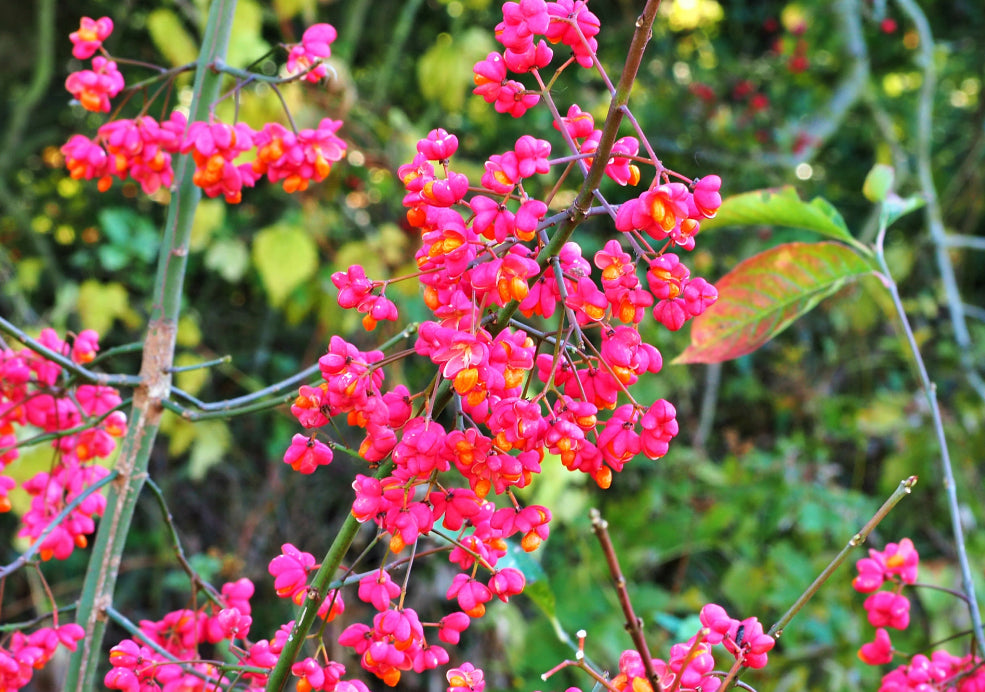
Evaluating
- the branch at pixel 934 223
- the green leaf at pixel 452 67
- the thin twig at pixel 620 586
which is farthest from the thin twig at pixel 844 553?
the green leaf at pixel 452 67

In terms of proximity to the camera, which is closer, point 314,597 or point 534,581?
point 314,597

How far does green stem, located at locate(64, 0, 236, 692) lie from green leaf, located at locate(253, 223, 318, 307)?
1172 mm

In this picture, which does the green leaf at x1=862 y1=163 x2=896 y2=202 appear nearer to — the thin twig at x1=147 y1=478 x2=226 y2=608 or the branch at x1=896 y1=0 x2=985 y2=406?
the thin twig at x1=147 y1=478 x2=226 y2=608

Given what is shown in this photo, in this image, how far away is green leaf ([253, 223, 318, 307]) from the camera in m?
1.93

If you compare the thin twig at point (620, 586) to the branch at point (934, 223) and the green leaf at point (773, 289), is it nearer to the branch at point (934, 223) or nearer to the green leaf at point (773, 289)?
the green leaf at point (773, 289)

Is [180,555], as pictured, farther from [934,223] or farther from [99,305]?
[934,223]

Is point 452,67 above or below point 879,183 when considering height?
above

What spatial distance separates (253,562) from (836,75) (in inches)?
96.6

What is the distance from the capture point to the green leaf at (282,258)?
1.93 metres

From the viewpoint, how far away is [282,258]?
6.39 feet

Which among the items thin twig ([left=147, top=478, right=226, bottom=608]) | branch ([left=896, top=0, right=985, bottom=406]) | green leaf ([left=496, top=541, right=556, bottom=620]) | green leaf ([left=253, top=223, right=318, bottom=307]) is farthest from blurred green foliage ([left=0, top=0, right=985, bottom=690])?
thin twig ([left=147, top=478, right=226, bottom=608])

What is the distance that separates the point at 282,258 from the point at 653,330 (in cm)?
85

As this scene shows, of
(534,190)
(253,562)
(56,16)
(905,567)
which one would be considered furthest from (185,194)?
(56,16)

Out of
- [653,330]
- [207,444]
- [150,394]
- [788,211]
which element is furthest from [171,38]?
[788,211]
